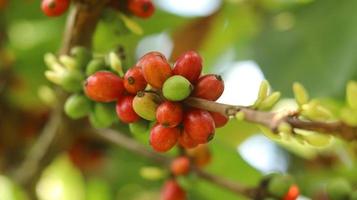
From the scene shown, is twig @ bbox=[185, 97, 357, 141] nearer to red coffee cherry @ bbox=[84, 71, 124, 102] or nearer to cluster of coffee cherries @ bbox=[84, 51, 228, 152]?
cluster of coffee cherries @ bbox=[84, 51, 228, 152]

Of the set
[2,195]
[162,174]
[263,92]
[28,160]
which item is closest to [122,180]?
[2,195]

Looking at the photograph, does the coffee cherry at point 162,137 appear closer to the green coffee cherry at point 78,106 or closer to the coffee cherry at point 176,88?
the coffee cherry at point 176,88

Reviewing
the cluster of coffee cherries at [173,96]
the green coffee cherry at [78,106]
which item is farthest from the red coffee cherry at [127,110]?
the green coffee cherry at [78,106]

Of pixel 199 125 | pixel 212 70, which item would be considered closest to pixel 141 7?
pixel 199 125

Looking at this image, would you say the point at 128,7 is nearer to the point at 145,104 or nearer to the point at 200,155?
the point at 145,104

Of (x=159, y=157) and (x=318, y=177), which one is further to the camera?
(x=318, y=177)

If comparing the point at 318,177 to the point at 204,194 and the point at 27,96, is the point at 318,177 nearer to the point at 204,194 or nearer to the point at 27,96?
the point at 204,194

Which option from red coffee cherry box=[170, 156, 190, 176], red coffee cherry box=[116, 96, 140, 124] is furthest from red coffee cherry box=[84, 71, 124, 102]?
red coffee cherry box=[170, 156, 190, 176]
